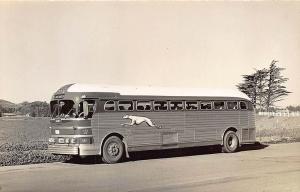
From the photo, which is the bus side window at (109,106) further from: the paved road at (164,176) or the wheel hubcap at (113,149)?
the paved road at (164,176)

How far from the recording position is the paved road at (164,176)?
32.3 feet

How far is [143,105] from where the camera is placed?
1648 centimetres

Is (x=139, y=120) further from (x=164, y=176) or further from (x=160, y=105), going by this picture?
(x=164, y=176)

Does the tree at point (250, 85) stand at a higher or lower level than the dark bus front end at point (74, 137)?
higher

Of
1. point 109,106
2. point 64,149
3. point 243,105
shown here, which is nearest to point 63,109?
point 64,149

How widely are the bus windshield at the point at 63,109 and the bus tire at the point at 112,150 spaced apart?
1.28 m

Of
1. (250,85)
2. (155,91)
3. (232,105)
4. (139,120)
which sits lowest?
(139,120)

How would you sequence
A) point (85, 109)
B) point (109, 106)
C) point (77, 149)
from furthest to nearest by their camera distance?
point (109, 106), point (85, 109), point (77, 149)

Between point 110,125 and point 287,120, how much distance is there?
3132cm

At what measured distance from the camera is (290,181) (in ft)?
33.7

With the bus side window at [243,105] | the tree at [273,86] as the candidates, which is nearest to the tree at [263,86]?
the tree at [273,86]

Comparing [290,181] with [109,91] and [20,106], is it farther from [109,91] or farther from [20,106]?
[20,106]

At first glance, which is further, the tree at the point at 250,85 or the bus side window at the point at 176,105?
the tree at the point at 250,85

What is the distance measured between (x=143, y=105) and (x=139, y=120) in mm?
529
